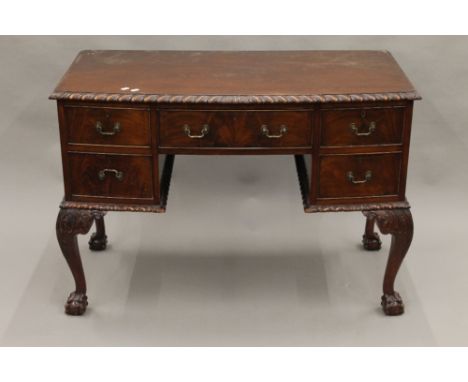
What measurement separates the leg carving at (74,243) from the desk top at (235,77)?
1.58 feet

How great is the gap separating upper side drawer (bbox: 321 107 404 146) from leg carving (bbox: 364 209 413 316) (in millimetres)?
297

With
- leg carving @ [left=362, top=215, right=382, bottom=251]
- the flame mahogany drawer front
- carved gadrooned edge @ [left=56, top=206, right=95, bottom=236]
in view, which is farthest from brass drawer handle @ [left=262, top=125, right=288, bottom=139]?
leg carving @ [left=362, top=215, right=382, bottom=251]

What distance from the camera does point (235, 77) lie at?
151 inches

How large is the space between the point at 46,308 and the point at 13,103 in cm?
131

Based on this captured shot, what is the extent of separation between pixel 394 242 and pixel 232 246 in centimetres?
88

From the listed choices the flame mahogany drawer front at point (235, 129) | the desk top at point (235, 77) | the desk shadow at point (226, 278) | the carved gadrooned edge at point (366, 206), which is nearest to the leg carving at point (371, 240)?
the desk shadow at point (226, 278)

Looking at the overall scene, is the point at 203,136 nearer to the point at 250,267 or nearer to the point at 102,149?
the point at 102,149

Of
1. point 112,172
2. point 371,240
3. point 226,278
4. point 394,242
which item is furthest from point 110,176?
point 371,240

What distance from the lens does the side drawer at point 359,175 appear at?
375 centimetres

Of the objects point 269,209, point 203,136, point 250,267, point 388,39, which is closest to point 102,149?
point 203,136

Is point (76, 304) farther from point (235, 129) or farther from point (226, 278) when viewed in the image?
point (235, 129)

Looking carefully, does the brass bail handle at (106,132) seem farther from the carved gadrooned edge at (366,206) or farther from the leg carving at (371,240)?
the leg carving at (371,240)

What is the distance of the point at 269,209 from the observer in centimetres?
486

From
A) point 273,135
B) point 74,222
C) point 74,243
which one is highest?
point 273,135
